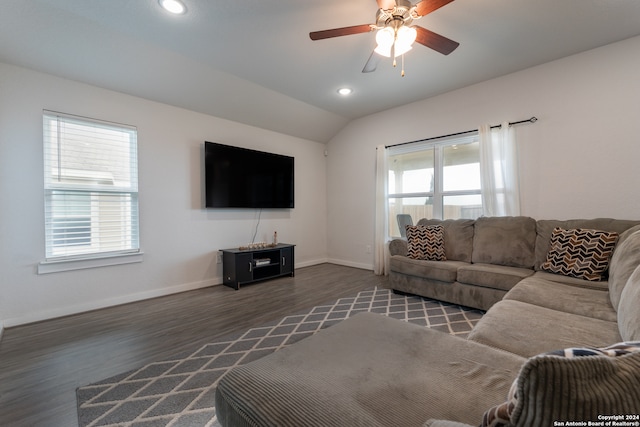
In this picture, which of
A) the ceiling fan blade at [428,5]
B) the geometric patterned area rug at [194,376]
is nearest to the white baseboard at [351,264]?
the geometric patterned area rug at [194,376]

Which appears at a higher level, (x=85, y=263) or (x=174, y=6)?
(x=174, y=6)

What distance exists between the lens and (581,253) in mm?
2385

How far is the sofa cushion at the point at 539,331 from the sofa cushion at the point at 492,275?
956 millimetres

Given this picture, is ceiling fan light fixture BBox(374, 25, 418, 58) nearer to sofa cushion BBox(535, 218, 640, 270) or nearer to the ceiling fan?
the ceiling fan

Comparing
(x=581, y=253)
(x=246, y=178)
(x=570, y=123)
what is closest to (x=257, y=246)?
(x=246, y=178)

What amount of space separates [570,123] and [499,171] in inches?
32.1

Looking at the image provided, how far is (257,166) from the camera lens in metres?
4.29

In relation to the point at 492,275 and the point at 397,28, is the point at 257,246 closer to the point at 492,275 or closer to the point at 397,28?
the point at 492,275

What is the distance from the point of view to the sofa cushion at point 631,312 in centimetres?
98

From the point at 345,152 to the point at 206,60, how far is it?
287 centimetres

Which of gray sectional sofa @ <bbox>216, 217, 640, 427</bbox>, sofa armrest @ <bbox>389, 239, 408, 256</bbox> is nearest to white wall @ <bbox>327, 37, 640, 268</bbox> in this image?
gray sectional sofa @ <bbox>216, 217, 640, 427</bbox>

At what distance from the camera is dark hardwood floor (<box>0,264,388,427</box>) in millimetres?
1560

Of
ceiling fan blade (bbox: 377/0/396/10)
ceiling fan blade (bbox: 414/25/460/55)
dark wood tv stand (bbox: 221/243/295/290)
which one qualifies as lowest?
dark wood tv stand (bbox: 221/243/295/290)

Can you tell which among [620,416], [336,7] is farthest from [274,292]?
[620,416]
